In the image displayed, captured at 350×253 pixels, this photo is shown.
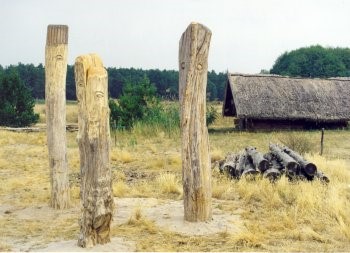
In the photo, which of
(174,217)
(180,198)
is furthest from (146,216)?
(180,198)

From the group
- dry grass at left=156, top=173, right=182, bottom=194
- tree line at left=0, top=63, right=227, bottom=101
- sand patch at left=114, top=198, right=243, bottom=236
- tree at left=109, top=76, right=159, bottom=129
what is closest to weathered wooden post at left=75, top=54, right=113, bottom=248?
sand patch at left=114, top=198, right=243, bottom=236

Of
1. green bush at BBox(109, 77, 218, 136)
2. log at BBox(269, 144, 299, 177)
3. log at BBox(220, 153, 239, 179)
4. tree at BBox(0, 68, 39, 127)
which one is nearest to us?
log at BBox(269, 144, 299, 177)

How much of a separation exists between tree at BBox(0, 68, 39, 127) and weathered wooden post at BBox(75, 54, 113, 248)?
21.0 metres

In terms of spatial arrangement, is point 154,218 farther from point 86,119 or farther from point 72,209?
point 86,119

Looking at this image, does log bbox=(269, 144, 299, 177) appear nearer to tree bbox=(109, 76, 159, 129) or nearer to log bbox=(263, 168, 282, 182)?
log bbox=(263, 168, 282, 182)

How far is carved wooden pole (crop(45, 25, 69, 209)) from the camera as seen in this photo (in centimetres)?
786

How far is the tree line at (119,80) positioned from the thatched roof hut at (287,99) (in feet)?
106

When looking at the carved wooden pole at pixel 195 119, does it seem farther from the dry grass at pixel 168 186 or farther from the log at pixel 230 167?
the log at pixel 230 167

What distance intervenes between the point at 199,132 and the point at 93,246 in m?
2.06

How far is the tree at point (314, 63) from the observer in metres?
44.6

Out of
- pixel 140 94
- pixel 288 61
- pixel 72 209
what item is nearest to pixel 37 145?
pixel 140 94

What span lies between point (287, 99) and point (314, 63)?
79.8 feet

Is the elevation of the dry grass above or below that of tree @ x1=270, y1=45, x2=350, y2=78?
below

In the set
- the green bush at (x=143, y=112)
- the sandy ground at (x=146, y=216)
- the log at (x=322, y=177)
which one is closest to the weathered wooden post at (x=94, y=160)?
the sandy ground at (x=146, y=216)
